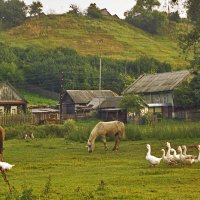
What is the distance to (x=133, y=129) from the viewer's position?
3856 centimetres

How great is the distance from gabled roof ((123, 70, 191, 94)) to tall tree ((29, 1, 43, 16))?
7043 cm

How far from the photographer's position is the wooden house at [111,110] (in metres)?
73.4

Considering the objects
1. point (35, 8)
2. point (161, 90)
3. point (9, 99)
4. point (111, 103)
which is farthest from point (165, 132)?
point (35, 8)

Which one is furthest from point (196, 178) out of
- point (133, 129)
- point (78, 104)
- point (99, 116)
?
point (78, 104)

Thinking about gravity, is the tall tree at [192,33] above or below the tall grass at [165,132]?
above

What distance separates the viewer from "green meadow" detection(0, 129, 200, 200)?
15.3 meters

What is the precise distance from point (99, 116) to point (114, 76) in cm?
2518

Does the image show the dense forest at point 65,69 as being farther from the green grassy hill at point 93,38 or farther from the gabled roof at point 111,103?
the gabled roof at point 111,103

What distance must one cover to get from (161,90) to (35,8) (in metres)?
79.6

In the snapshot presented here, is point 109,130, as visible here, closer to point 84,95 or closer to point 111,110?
point 111,110

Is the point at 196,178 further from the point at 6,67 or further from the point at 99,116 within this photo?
the point at 6,67

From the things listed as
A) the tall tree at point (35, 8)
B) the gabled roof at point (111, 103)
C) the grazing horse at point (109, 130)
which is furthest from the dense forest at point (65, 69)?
the grazing horse at point (109, 130)

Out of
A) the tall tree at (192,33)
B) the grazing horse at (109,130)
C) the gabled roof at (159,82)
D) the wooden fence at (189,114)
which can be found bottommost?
the wooden fence at (189,114)

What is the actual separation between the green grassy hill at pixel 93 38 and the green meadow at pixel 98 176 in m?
90.8
